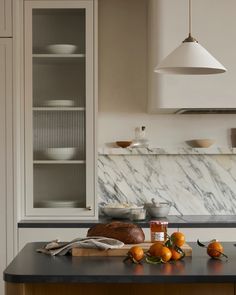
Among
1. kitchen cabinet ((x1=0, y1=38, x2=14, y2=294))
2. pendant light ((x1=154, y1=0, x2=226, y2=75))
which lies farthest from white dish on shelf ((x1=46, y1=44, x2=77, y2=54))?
pendant light ((x1=154, y1=0, x2=226, y2=75))

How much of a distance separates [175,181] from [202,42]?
1.01m

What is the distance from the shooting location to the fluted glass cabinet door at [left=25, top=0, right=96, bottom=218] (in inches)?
165

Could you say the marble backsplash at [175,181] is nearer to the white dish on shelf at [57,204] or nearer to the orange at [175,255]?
the white dish on shelf at [57,204]

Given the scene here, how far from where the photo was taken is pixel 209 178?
452 cm

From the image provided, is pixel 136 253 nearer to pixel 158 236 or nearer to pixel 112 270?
pixel 112 270

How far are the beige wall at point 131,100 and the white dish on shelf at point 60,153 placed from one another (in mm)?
345

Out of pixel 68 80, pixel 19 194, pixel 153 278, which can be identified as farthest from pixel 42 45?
pixel 153 278

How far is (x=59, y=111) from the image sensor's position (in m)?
4.26

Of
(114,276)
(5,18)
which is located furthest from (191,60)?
(5,18)

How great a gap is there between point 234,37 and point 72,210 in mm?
1542

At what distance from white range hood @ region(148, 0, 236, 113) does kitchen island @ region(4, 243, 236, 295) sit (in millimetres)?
1580

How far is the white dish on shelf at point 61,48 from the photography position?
4.24m

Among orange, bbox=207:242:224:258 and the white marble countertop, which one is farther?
the white marble countertop

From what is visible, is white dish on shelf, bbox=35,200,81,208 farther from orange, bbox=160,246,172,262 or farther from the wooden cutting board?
orange, bbox=160,246,172,262
